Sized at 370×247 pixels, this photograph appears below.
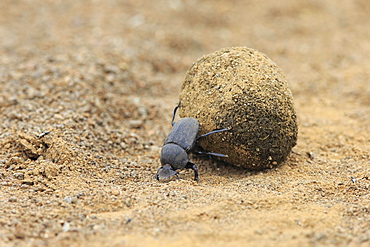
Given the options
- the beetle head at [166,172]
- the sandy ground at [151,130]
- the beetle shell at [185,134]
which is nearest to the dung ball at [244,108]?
the beetle shell at [185,134]

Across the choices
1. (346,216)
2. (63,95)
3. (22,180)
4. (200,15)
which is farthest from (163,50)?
(346,216)

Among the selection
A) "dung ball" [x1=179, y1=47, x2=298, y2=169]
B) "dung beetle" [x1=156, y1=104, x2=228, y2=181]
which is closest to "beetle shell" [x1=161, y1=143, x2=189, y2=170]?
A: "dung beetle" [x1=156, y1=104, x2=228, y2=181]

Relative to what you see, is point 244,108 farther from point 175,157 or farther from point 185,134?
point 175,157

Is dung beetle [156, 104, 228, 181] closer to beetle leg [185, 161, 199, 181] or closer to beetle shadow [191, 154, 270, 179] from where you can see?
beetle leg [185, 161, 199, 181]

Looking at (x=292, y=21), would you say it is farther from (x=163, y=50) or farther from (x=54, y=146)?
(x=54, y=146)

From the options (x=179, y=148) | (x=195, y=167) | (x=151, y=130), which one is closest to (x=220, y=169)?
(x=195, y=167)

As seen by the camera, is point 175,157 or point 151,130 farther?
point 151,130
